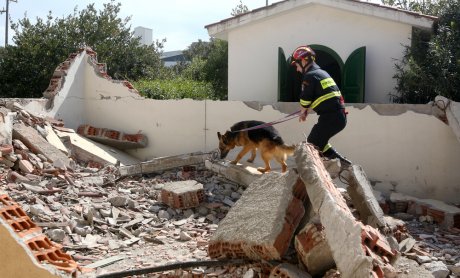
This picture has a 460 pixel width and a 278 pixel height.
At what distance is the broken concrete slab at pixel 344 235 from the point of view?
3.53 metres

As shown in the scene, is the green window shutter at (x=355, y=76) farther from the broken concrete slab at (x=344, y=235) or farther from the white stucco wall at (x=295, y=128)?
the broken concrete slab at (x=344, y=235)

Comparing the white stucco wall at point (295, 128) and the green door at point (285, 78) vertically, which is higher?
the green door at point (285, 78)

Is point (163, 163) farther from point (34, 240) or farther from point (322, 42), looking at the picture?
point (322, 42)

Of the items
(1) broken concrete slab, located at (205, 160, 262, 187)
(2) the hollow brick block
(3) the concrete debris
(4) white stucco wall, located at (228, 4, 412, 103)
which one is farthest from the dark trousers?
(3) the concrete debris

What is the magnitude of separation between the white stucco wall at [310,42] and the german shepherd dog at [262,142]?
13.6 ft

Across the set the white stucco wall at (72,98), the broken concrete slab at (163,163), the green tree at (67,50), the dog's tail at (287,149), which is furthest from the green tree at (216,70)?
the dog's tail at (287,149)

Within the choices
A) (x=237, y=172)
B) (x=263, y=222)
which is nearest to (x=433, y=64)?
(x=237, y=172)

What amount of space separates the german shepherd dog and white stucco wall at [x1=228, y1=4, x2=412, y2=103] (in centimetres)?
415

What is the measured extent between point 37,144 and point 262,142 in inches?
169

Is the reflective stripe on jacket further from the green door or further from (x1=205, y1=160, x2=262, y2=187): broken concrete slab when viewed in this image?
the green door

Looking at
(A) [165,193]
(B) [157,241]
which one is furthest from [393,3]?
(B) [157,241]

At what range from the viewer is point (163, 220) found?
22.9ft

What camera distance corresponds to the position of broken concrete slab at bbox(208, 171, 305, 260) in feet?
14.7

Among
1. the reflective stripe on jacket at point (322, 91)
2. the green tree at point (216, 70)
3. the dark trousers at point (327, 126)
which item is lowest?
the dark trousers at point (327, 126)
